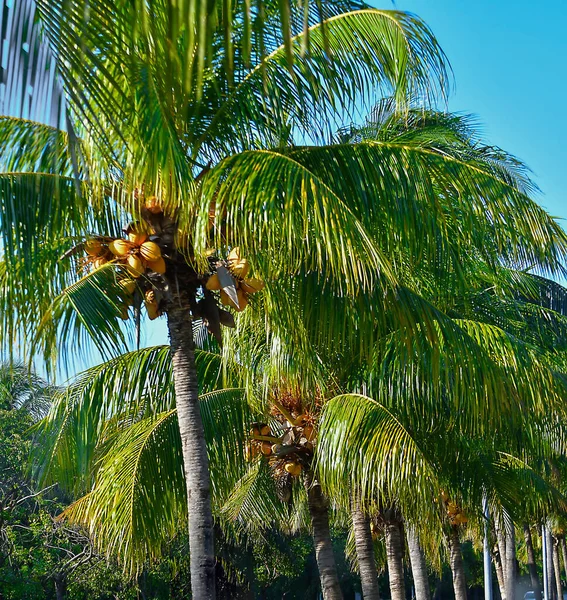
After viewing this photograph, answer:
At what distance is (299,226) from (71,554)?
18398 mm

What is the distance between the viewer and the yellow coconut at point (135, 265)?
24.5ft

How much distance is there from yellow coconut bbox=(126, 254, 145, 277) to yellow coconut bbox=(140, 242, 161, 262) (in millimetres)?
70

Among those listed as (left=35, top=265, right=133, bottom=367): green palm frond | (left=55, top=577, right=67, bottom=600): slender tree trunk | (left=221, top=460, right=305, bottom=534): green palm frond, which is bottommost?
(left=55, top=577, right=67, bottom=600): slender tree trunk

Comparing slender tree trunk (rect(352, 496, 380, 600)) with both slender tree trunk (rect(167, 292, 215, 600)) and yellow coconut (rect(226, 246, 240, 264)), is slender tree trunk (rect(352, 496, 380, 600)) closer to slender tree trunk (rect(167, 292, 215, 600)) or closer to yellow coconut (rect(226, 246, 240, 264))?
slender tree trunk (rect(167, 292, 215, 600))

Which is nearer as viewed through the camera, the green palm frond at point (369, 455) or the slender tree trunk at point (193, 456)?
the slender tree trunk at point (193, 456)

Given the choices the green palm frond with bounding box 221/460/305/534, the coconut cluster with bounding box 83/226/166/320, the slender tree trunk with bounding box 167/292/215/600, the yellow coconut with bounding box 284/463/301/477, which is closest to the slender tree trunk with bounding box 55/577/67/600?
the green palm frond with bounding box 221/460/305/534

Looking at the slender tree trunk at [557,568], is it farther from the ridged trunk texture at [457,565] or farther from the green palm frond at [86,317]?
the green palm frond at [86,317]

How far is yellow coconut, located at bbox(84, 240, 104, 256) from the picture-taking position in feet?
25.4

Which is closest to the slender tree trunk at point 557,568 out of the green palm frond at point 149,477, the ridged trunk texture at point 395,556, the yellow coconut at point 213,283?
the ridged trunk texture at point 395,556

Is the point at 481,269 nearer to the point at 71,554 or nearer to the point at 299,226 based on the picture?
the point at 299,226

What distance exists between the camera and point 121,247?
294 inches

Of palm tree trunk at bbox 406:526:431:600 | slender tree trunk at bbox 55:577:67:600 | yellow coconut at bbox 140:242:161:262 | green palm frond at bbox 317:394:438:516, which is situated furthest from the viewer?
slender tree trunk at bbox 55:577:67:600

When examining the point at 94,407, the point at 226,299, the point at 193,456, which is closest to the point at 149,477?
the point at 94,407

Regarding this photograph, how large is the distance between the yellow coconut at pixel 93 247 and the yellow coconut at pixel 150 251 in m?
0.52
